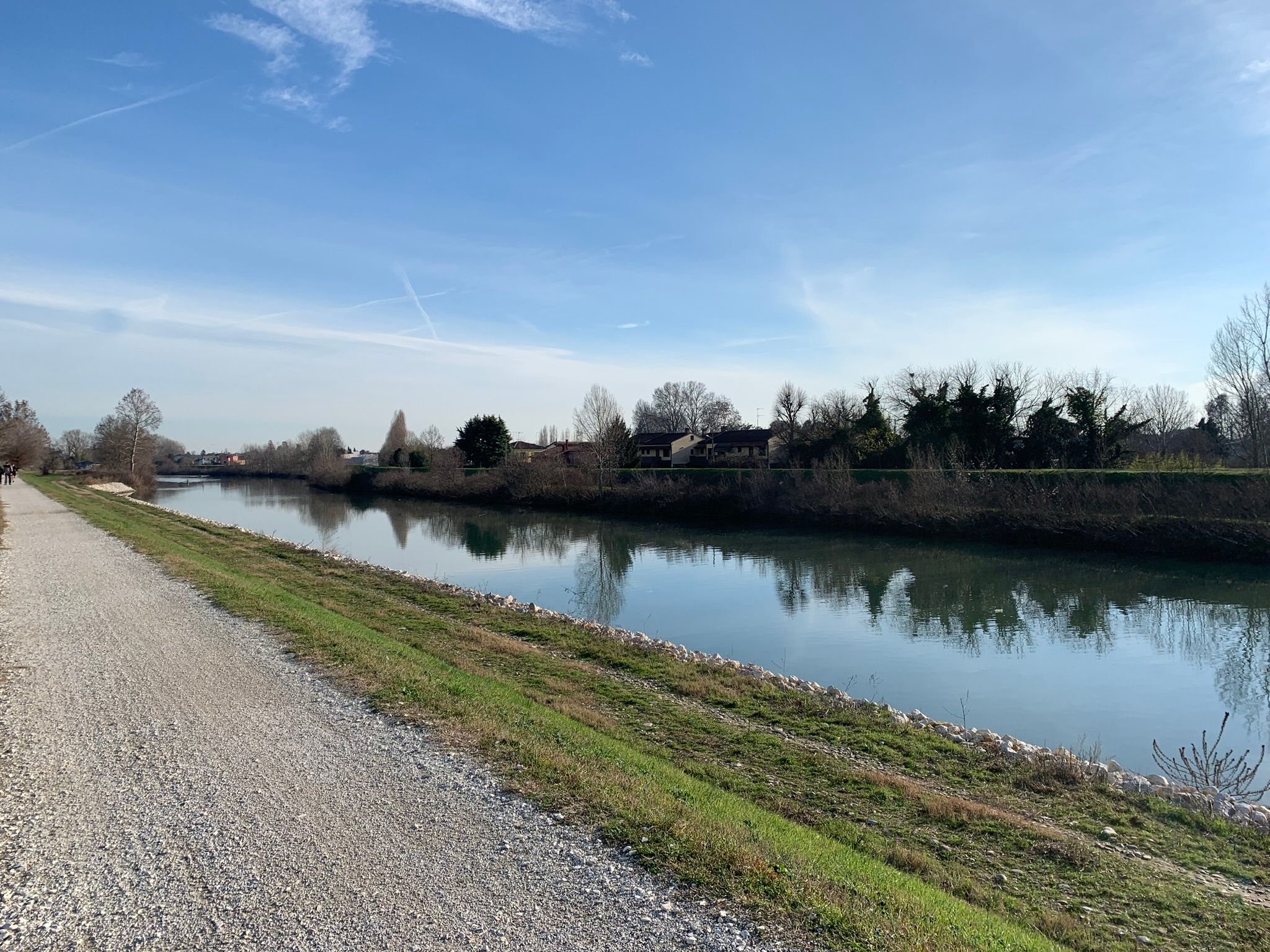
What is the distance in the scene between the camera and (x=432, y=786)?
16.6ft

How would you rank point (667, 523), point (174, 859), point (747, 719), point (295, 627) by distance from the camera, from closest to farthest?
point (174, 859) → point (747, 719) → point (295, 627) → point (667, 523)

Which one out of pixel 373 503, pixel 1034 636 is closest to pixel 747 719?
pixel 1034 636

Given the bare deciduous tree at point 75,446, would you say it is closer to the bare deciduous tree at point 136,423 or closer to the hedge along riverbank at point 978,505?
the bare deciduous tree at point 136,423

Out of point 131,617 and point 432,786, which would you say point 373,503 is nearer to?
point 131,617

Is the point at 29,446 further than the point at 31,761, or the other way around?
the point at 29,446

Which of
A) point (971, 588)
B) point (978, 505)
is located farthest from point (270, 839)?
point (978, 505)

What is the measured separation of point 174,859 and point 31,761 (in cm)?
232

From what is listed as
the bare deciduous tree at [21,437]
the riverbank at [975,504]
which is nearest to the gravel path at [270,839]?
the riverbank at [975,504]

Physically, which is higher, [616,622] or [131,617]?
[131,617]

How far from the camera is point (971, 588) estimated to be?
20.1m

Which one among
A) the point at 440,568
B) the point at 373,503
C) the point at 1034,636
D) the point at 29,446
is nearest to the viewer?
the point at 1034,636

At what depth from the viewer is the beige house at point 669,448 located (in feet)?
257

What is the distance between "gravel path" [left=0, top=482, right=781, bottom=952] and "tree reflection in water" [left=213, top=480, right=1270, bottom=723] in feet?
33.6

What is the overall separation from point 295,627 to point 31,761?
14.7 feet
